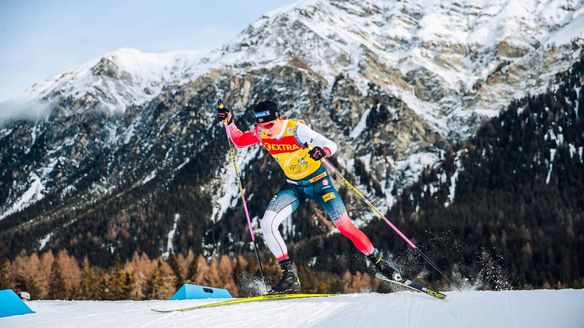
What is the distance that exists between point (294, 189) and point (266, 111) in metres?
1.50

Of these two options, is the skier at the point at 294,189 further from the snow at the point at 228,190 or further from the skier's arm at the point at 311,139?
the snow at the point at 228,190

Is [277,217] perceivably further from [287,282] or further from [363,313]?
[363,313]

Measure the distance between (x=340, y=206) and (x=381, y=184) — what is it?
192557 millimetres

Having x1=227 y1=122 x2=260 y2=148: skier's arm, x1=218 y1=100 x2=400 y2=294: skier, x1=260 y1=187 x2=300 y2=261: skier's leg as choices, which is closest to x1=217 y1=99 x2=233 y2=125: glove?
x1=227 y1=122 x2=260 y2=148: skier's arm

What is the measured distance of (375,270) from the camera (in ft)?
32.8

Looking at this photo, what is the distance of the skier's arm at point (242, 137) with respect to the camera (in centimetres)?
1009

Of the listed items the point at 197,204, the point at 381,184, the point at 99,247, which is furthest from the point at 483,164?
the point at 99,247

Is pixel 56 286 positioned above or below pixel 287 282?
below

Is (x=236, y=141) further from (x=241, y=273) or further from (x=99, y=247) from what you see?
(x=99, y=247)

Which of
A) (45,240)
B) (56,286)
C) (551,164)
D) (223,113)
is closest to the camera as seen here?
(223,113)

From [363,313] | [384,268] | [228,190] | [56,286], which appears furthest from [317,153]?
[228,190]

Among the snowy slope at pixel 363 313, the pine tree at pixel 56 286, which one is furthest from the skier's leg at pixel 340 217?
the pine tree at pixel 56 286

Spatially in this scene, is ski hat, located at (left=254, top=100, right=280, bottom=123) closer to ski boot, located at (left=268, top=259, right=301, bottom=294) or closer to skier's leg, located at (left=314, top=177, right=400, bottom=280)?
skier's leg, located at (left=314, top=177, right=400, bottom=280)

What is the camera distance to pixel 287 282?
928 cm
